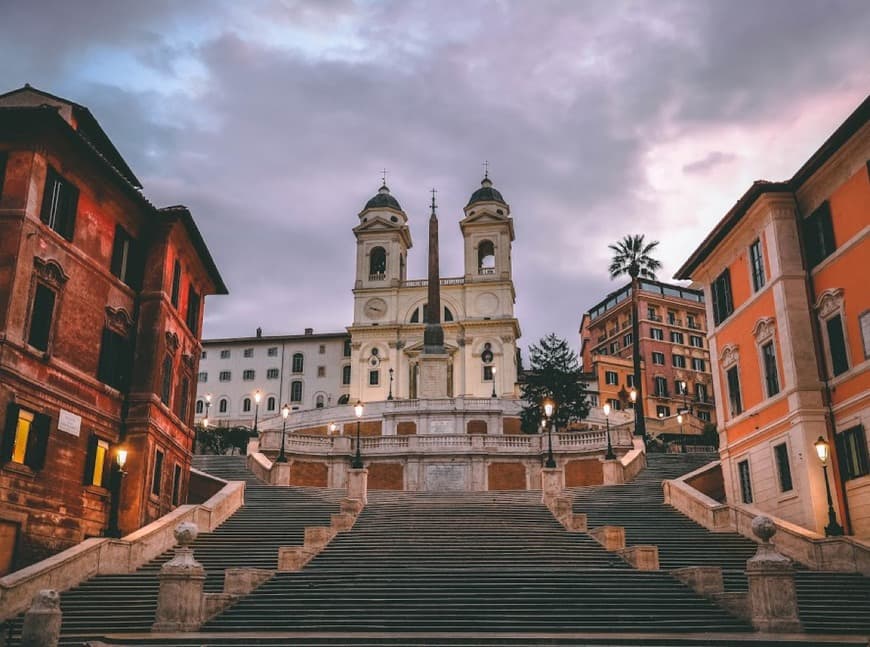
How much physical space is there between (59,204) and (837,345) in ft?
76.6

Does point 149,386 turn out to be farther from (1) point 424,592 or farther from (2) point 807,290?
(2) point 807,290

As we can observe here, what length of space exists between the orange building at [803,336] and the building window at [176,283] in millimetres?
19952

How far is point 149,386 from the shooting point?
92.0ft

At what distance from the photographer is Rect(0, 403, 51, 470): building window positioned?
21.2 meters

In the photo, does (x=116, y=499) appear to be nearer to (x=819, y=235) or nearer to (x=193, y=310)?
Result: (x=193, y=310)

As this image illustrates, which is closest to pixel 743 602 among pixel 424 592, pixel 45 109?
pixel 424 592

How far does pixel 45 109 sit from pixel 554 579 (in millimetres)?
17991

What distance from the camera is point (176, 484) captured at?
104 feet

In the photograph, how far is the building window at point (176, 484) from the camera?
103ft

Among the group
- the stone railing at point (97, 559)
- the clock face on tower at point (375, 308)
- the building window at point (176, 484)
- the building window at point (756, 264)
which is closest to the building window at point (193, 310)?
the building window at point (176, 484)

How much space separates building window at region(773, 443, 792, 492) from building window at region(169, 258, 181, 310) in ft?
70.5

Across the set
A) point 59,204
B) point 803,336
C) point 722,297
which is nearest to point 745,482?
point 803,336

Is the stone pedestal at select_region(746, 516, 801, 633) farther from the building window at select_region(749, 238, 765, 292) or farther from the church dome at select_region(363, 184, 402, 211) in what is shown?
the church dome at select_region(363, 184, 402, 211)

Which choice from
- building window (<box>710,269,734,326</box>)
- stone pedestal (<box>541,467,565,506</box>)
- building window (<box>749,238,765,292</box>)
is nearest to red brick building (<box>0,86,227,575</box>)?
stone pedestal (<box>541,467,565,506</box>)
